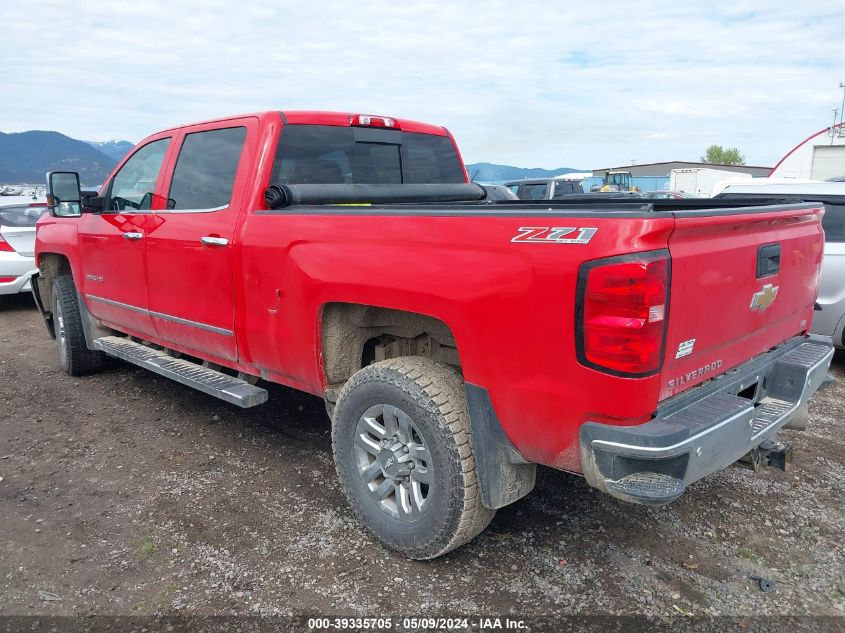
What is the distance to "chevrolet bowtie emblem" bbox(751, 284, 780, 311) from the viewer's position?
269 cm

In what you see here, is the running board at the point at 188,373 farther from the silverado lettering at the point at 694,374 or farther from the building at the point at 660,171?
the building at the point at 660,171

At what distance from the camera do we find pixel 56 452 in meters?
4.21

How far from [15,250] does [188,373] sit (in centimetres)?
624

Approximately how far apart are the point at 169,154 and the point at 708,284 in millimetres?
3465

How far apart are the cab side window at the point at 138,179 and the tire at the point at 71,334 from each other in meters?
1.11

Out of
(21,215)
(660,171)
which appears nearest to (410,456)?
(21,215)

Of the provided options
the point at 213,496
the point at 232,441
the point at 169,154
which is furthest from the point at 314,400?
the point at 169,154

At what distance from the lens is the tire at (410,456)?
8.68 feet

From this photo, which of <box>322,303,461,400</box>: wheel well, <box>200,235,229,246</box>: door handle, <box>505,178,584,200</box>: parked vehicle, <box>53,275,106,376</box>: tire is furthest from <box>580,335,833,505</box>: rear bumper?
<box>505,178,584,200</box>: parked vehicle

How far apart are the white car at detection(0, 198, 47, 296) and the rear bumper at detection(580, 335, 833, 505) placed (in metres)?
8.74

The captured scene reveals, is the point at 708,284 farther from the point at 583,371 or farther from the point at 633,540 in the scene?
the point at 633,540

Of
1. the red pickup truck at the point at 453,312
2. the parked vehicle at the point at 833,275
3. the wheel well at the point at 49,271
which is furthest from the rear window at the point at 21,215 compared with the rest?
the parked vehicle at the point at 833,275

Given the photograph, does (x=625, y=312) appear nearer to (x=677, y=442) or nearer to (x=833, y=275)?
(x=677, y=442)

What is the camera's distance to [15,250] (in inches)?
343
